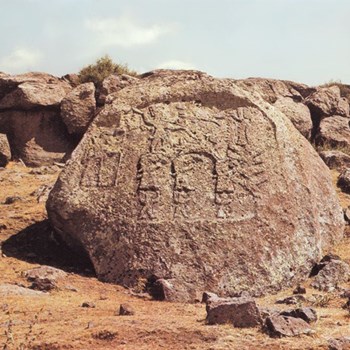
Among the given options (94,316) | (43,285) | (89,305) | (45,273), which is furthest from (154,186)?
(94,316)

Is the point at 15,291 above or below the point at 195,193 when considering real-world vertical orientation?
below

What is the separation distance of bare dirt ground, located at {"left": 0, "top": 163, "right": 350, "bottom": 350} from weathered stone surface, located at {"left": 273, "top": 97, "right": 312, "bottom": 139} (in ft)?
19.1

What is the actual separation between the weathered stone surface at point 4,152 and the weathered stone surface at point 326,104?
6.85 metres

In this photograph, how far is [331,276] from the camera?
615cm

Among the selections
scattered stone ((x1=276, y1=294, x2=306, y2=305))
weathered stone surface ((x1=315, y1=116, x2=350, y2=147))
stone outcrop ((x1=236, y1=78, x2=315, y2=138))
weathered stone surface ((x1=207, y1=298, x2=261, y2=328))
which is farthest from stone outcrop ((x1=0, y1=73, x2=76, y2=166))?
weathered stone surface ((x1=207, y1=298, x2=261, y2=328))

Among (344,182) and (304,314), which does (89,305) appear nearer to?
(304,314)

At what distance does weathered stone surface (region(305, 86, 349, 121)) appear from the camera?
560 inches

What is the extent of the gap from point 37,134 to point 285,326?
925 centimetres

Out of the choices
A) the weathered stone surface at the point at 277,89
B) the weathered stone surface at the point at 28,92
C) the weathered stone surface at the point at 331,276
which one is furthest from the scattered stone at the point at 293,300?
the weathered stone surface at the point at 277,89

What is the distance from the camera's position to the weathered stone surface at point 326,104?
14.2 metres

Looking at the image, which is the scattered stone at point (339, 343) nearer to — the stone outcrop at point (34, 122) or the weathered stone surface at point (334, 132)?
the stone outcrop at point (34, 122)

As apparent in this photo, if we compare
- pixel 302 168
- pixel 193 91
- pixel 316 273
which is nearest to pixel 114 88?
pixel 193 91

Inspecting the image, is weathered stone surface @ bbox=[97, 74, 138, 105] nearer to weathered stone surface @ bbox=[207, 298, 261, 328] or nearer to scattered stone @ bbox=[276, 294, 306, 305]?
scattered stone @ bbox=[276, 294, 306, 305]

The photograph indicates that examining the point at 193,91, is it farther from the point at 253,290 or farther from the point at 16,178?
the point at 16,178
